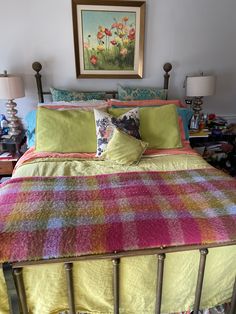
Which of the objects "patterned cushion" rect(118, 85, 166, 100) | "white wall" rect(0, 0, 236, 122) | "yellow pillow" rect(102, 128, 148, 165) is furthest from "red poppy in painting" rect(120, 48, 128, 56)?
"yellow pillow" rect(102, 128, 148, 165)

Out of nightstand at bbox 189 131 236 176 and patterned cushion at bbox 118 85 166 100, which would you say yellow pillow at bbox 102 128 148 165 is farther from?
nightstand at bbox 189 131 236 176

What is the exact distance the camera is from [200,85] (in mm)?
2572

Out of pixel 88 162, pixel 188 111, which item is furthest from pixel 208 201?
pixel 188 111

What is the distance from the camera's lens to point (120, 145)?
1854 millimetres

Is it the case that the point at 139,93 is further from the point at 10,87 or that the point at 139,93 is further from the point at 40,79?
the point at 10,87

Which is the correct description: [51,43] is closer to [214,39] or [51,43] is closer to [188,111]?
[188,111]

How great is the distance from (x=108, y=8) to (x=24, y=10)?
80 cm

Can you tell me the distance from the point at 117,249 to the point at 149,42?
2286 millimetres

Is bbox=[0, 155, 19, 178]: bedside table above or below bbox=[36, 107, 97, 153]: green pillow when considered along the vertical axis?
below

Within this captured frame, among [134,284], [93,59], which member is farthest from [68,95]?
→ [134,284]

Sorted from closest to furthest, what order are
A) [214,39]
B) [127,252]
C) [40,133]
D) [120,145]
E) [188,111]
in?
[127,252] → [120,145] → [40,133] → [188,111] → [214,39]

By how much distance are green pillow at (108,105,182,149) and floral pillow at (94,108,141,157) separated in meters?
0.09

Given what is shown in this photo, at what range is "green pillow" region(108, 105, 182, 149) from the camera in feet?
6.82

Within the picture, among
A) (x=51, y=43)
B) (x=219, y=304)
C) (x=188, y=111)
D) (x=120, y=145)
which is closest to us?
(x=219, y=304)
